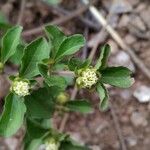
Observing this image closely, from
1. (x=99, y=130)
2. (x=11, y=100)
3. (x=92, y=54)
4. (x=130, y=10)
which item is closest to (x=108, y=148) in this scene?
(x=99, y=130)

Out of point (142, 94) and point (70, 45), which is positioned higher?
point (70, 45)

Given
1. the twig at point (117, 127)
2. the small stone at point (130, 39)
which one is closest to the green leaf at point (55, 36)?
the twig at point (117, 127)

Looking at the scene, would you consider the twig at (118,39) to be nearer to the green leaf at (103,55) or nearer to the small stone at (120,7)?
the small stone at (120,7)

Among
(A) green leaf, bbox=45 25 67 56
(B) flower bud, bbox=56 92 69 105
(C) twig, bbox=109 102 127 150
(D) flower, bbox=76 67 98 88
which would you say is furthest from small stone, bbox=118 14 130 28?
(D) flower, bbox=76 67 98 88

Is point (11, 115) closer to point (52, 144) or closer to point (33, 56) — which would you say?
point (33, 56)

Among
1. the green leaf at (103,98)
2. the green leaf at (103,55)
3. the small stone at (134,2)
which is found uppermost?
the green leaf at (103,55)

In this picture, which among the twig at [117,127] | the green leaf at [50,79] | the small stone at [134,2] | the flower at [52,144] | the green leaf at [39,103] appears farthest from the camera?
the small stone at [134,2]

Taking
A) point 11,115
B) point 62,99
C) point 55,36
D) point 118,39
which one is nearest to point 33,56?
point 55,36
